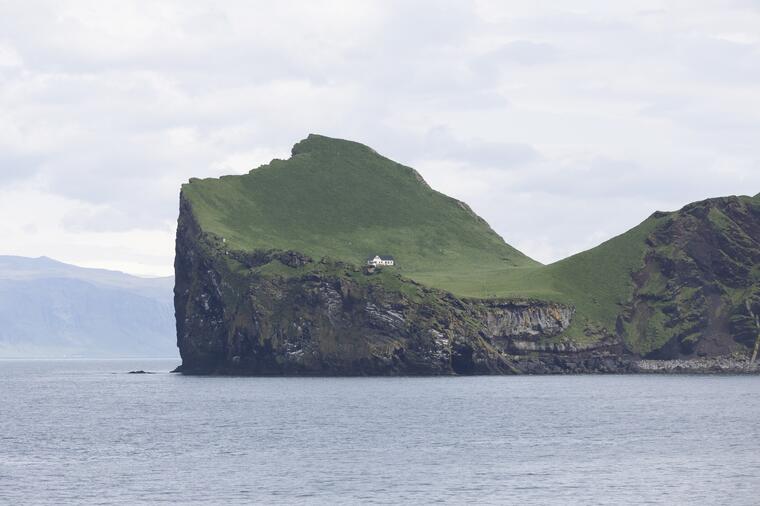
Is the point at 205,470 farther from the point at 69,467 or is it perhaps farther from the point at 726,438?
the point at 726,438

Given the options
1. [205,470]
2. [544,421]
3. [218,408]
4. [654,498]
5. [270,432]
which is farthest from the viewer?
[218,408]

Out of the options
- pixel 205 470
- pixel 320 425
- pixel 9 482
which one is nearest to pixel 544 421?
pixel 320 425

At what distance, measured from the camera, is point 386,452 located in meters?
115

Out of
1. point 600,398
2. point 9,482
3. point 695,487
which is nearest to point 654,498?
point 695,487

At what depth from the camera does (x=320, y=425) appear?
5635 inches

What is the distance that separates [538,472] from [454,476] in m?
7.45

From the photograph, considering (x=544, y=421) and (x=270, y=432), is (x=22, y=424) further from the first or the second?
(x=544, y=421)

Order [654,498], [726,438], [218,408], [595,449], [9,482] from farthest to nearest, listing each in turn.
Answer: [218,408], [726,438], [595,449], [9,482], [654,498]

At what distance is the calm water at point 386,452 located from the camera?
90.1 metres

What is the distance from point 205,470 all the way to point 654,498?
37494 mm

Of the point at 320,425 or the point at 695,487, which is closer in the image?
the point at 695,487

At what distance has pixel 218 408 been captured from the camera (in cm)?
17175

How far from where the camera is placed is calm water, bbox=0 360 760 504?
9012cm

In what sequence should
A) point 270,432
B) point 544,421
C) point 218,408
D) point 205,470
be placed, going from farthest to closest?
point 218,408
point 544,421
point 270,432
point 205,470
